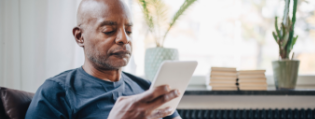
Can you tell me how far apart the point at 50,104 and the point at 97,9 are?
0.41 meters

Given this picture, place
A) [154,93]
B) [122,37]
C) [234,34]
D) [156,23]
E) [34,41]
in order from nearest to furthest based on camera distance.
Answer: [154,93] → [122,37] → [34,41] → [156,23] → [234,34]

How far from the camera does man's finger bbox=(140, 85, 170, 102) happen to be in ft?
2.12

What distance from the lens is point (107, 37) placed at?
92cm

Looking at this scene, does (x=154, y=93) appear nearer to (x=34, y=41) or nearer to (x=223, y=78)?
(x=223, y=78)

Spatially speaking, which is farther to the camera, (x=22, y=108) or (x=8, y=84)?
(x=8, y=84)

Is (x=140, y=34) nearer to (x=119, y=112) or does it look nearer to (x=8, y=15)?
(x=8, y=15)

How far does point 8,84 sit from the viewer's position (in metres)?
1.51

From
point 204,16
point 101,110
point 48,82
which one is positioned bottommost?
point 101,110

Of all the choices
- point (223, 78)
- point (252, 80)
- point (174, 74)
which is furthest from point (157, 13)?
point (174, 74)

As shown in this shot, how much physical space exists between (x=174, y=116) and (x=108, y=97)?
377 millimetres

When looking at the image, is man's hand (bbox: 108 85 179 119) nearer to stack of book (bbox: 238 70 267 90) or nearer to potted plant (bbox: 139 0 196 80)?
potted plant (bbox: 139 0 196 80)

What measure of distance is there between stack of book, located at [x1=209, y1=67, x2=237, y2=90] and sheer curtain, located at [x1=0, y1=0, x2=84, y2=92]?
0.99 metres

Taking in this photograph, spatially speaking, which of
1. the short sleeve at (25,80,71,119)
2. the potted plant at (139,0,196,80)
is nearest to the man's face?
the short sleeve at (25,80,71,119)

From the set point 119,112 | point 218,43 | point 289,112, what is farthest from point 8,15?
point 289,112
